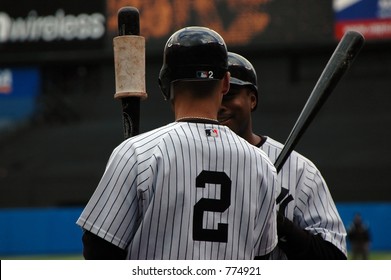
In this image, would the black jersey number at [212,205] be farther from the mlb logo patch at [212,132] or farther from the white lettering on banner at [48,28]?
the white lettering on banner at [48,28]

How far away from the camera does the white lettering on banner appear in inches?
782

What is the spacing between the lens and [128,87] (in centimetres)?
295

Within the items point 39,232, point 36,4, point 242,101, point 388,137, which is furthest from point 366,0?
point 242,101

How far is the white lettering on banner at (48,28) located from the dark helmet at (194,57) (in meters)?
17.2

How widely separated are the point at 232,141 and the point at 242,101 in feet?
2.89

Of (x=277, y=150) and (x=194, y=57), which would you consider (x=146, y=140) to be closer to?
(x=194, y=57)

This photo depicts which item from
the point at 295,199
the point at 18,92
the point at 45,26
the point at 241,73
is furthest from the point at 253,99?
the point at 18,92

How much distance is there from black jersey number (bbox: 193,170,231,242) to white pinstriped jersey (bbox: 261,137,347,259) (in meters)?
0.70

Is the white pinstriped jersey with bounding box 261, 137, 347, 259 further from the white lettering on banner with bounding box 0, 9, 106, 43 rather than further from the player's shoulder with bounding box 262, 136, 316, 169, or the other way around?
the white lettering on banner with bounding box 0, 9, 106, 43

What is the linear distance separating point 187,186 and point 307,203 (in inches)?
34.4

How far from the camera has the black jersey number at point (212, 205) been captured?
2.54 m

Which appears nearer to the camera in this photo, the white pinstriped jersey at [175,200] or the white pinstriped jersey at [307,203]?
the white pinstriped jersey at [175,200]

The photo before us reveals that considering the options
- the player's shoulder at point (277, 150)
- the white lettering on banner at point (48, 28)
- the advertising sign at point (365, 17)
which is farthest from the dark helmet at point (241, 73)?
the white lettering on banner at point (48, 28)

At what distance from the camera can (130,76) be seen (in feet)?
9.70
